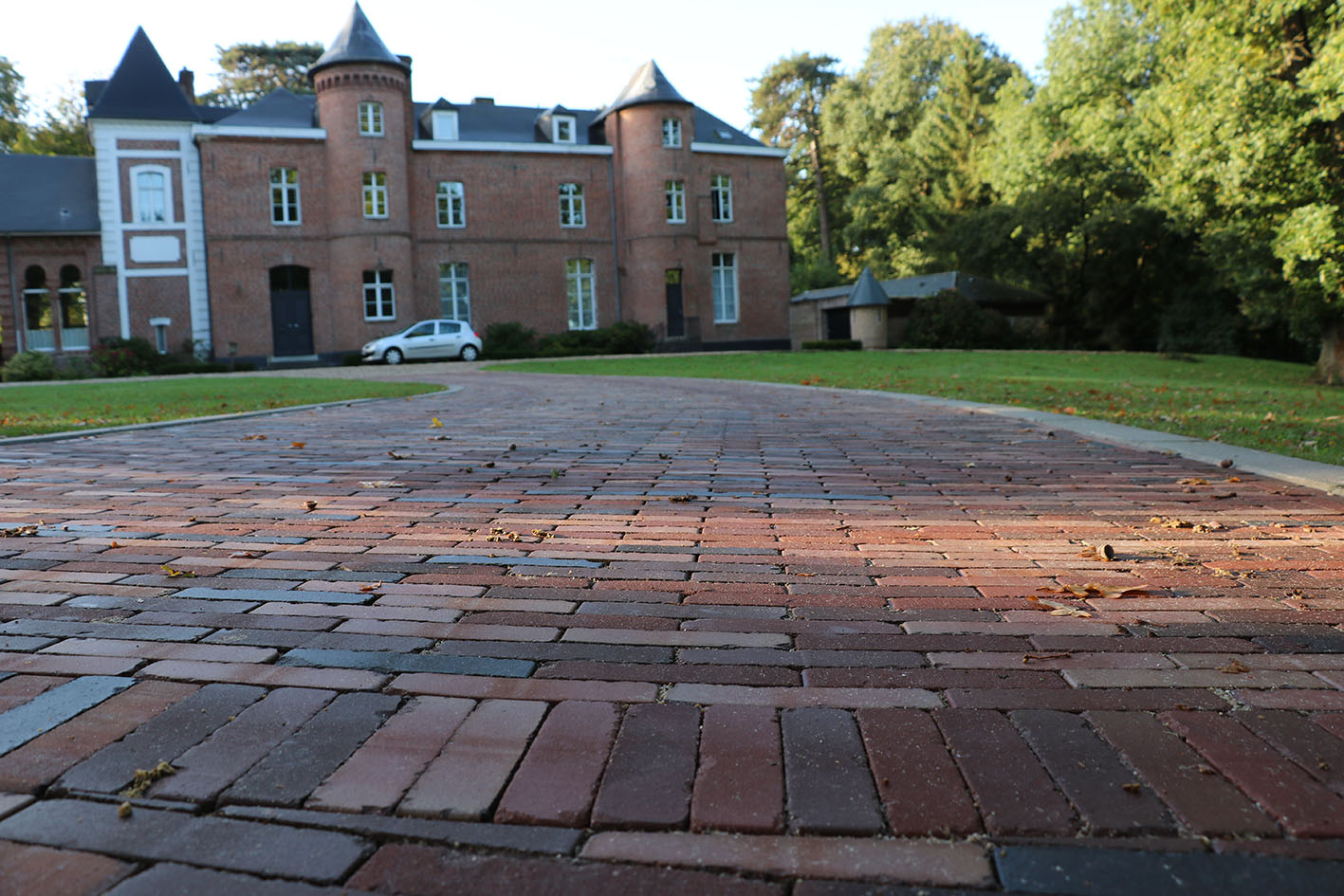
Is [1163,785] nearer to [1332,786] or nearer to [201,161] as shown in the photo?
[1332,786]

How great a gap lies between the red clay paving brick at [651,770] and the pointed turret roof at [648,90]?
35086 mm

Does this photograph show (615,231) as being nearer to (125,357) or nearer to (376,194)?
(376,194)

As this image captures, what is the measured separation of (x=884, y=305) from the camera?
→ 3447 centimetres

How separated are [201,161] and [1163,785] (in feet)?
119

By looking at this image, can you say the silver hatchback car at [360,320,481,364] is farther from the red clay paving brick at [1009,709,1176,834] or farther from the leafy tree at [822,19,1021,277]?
the red clay paving brick at [1009,709,1176,834]

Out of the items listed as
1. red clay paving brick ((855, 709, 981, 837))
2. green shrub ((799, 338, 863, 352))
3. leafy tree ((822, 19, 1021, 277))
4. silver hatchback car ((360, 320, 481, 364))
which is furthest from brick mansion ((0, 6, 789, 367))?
red clay paving brick ((855, 709, 981, 837))

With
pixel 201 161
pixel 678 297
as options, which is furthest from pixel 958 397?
pixel 201 161

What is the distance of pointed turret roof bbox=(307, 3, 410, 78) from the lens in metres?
32.3

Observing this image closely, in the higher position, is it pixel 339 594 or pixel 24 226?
pixel 24 226

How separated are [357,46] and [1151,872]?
35.4 meters

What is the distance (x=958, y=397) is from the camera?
12820 mm

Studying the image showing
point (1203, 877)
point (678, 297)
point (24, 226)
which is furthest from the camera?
point (678, 297)

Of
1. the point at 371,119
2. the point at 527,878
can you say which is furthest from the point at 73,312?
the point at 527,878

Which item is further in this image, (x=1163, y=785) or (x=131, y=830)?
(x=1163, y=785)
